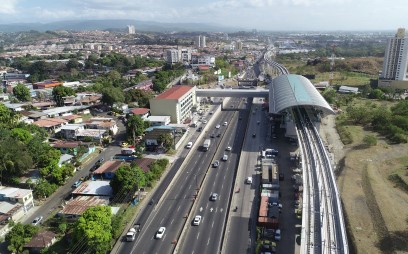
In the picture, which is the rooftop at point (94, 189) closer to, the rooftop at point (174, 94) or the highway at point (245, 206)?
the highway at point (245, 206)

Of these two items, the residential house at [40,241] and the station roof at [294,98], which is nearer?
the residential house at [40,241]

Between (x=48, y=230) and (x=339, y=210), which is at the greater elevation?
(x=339, y=210)

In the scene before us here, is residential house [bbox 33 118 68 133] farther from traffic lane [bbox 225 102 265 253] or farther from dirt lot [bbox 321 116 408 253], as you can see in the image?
dirt lot [bbox 321 116 408 253]

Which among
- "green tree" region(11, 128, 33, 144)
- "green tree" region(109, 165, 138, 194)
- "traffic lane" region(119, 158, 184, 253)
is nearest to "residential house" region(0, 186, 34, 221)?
"green tree" region(109, 165, 138, 194)

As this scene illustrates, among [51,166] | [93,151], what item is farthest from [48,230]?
[93,151]

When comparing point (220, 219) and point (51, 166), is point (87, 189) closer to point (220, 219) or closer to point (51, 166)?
point (51, 166)

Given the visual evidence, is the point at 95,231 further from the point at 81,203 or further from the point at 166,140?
the point at 166,140

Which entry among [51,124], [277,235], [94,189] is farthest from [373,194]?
[51,124]

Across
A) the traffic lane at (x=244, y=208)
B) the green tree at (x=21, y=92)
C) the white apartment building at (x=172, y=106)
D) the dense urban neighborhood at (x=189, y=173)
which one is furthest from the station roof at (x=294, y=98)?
the green tree at (x=21, y=92)
